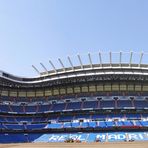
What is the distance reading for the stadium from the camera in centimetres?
6241

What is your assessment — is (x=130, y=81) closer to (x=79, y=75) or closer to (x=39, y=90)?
(x=79, y=75)

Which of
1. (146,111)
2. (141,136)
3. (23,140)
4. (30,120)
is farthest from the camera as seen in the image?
(30,120)

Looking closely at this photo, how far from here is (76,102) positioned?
242ft

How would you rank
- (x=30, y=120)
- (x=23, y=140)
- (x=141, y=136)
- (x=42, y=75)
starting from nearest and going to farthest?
1. (x=141, y=136)
2. (x=23, y=140)
3. (x=30, y=120)
4. (x=42, y=75)

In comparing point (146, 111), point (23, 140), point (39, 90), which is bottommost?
point (23, 140)

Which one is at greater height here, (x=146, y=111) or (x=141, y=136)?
(x=146, y=111)

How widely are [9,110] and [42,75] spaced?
12464 millimetres

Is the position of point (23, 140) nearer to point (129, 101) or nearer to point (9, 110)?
point (9, 110)

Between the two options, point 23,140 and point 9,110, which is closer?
point 23,140

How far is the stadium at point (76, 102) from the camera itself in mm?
62406

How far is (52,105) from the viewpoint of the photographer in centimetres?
7519

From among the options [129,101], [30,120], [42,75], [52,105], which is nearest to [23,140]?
[30,120]

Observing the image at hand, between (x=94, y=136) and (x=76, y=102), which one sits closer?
(x=94, y=136)

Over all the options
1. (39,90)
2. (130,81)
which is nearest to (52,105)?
(39,90)
